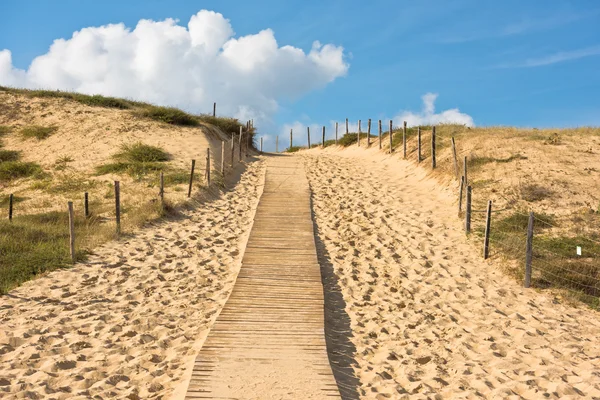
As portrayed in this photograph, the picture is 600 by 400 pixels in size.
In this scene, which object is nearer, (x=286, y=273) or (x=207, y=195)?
(x=286, y=273)

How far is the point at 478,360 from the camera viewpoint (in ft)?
29.0

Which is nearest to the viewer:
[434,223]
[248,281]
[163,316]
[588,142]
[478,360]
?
[478,360]

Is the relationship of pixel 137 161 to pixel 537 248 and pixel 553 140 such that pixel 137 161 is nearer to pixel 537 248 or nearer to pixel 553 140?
pixel 537 248

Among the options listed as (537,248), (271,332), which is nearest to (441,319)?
(271,332)

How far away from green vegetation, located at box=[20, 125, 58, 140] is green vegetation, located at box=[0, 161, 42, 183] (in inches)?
174

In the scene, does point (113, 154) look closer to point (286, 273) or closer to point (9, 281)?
point (9, 281)

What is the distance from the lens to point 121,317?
9.68m

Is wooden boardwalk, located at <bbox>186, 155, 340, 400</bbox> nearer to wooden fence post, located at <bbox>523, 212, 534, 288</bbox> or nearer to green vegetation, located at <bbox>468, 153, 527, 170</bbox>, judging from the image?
wooden fence post, located at <bbox>523, 212, 534, 288</bbox>

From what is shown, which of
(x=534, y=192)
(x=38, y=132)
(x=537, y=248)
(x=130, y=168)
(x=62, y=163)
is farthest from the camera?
(x=38, y=132)

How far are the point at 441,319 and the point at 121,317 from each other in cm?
599

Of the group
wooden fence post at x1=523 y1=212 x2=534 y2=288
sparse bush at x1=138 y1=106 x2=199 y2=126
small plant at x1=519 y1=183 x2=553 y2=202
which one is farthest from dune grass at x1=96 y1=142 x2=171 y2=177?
wooden fence post at x1=523 y1=212 x2=534 y2=288

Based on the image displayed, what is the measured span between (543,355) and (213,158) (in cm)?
1743

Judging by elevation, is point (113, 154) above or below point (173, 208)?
above

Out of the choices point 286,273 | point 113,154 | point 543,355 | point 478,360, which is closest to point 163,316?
point 286,273
